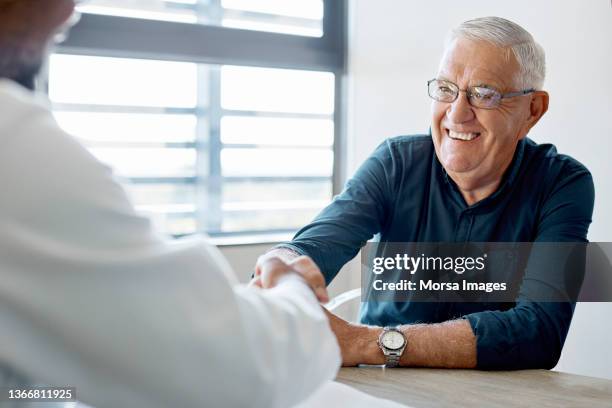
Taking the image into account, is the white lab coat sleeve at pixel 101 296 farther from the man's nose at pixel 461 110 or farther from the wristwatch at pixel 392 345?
the man's nose at pixel 461 110

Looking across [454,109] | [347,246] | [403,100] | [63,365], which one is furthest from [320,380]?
[403,100]

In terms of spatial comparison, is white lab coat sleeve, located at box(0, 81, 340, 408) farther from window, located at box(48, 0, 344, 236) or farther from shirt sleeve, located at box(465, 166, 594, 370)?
window, located at box(48, 0, 344, 236)

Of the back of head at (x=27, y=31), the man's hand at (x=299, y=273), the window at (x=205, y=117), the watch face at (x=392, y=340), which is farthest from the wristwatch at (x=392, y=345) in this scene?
the window at (x=205, y=117)

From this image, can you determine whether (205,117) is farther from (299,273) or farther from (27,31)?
(27,31)

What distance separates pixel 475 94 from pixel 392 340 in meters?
0.84

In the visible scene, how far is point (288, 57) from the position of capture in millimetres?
4109

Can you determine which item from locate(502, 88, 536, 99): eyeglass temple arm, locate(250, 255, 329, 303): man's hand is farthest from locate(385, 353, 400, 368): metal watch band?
locate(502, 88, 536, 99): eyeglass temple arm

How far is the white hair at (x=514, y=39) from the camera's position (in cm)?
211

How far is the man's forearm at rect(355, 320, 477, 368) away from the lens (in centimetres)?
161

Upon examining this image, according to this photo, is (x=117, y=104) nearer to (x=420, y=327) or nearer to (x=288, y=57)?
(x=288, y=57)

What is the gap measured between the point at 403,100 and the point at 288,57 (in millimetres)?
661

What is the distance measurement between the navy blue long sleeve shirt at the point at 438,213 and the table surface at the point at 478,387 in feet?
1.01

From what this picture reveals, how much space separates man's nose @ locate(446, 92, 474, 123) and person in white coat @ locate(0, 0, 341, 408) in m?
1.42

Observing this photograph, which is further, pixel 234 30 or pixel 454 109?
pixel 234 30
